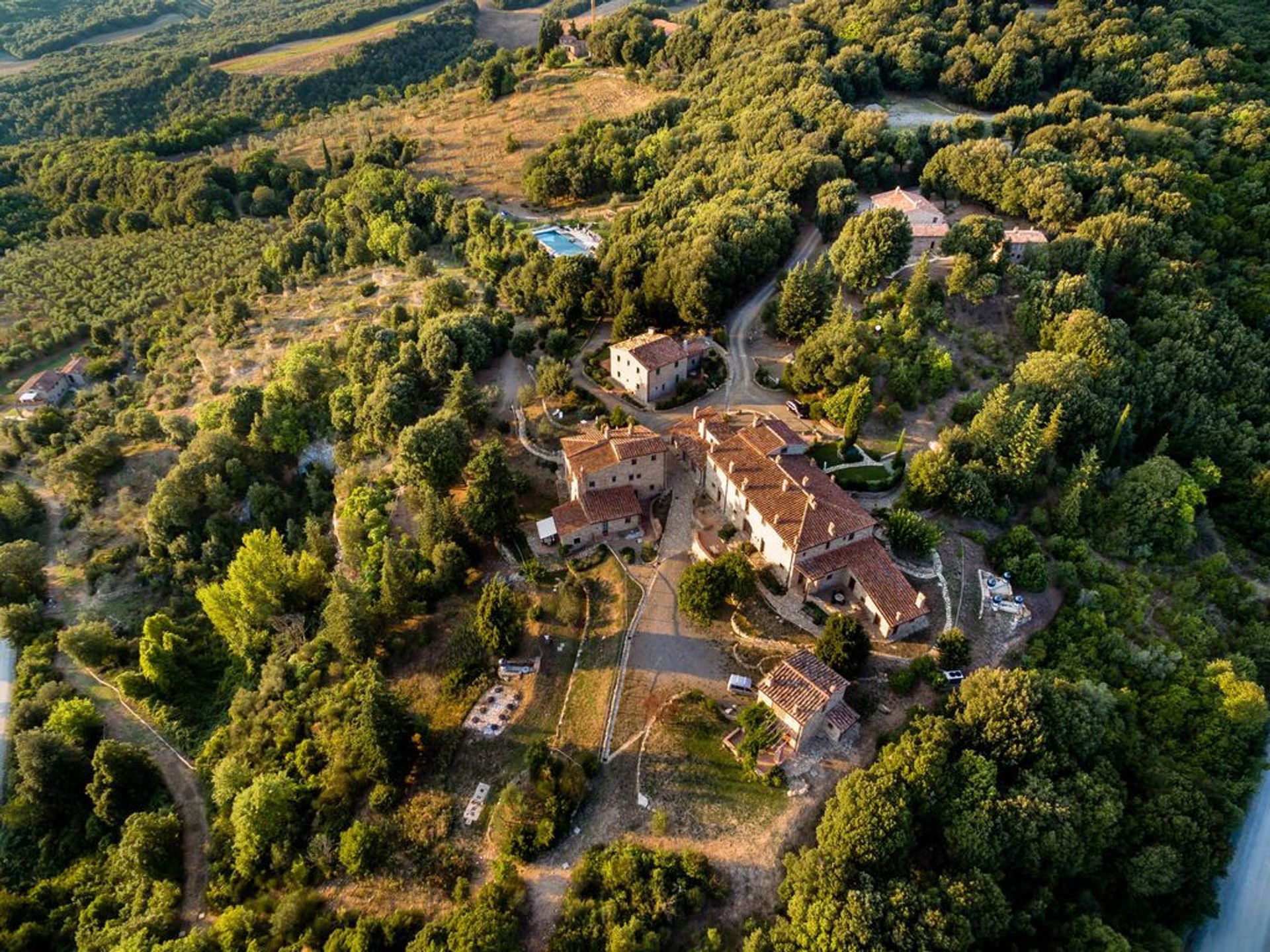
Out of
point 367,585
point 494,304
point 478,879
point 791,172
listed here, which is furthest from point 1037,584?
point 494,304

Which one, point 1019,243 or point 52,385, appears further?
point 52,385

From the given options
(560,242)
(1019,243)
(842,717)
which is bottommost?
(842,717)

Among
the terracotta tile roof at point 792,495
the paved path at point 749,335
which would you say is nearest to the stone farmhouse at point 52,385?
the paved path at point 749,335

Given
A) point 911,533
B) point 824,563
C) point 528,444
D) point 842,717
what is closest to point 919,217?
point 911,533

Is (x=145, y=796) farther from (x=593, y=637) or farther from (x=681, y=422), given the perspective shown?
(x=681, y=422)

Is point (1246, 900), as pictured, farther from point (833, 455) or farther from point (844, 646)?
point (833, 455)

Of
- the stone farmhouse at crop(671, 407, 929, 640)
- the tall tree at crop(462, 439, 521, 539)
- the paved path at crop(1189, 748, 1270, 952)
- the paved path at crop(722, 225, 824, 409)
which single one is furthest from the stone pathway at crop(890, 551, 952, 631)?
the tall tree at crop(462, 439, 521, 539)
